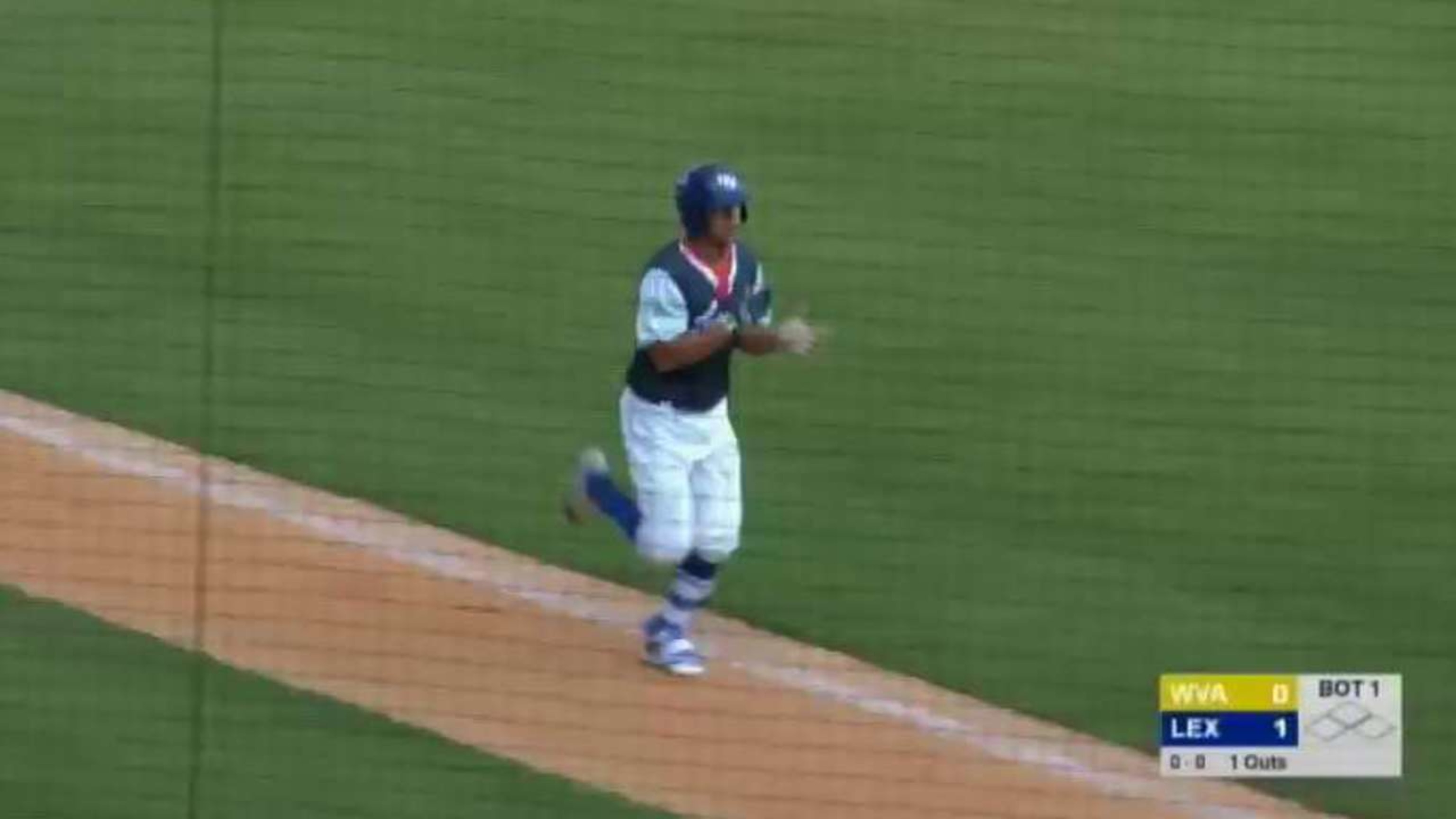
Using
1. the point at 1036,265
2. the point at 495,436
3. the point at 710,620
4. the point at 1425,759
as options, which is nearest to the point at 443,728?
the point at 710,620

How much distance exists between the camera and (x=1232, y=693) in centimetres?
743

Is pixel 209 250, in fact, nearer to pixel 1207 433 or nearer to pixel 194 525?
pixel 194 525

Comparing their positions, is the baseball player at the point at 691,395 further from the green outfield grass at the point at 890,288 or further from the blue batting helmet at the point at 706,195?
the green outfield grass at the point at 890,288

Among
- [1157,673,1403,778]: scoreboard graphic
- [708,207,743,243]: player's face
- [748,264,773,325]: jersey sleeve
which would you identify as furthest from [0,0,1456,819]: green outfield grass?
[708,207,743,243]: player's face

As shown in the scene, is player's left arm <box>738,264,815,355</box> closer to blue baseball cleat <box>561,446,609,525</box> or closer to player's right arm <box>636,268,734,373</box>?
player's right arm <box>636,268,734,373</box>

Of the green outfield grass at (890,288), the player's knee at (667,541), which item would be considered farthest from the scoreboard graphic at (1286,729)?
the player's knee at (667,541)

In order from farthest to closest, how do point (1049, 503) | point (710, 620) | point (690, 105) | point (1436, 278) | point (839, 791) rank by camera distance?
point (690, 105) → point (1436, 278) → point (1049, 503) → point (710, 620) → point (839, 791)

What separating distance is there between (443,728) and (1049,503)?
2.09 m

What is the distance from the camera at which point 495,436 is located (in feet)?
29.0

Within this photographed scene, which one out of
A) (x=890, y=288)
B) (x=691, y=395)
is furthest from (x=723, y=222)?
(x=890, y=288)

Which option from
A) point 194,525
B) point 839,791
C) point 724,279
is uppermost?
point 724,279

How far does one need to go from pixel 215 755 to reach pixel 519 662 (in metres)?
0.83

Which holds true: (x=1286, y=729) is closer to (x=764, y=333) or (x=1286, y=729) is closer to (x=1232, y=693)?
(x=1232, y=693)

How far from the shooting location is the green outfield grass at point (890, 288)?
26.9 feet
